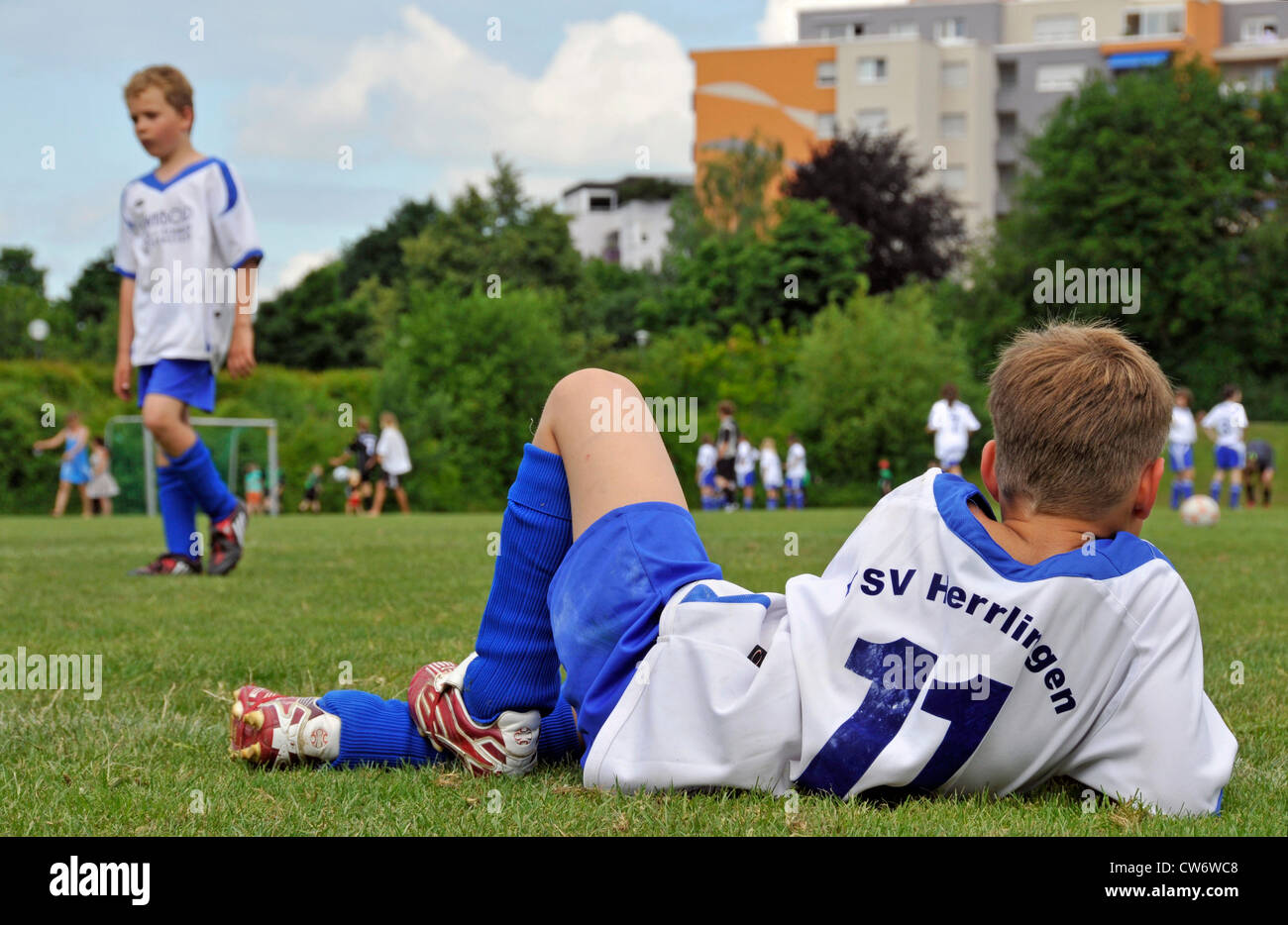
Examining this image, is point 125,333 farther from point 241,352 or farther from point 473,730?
point 473,730

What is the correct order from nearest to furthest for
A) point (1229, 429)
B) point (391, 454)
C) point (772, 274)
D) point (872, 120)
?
1. point (1229, 429)
2. point (391, 454)
3. point (772, 274)
4. point (872, 120)

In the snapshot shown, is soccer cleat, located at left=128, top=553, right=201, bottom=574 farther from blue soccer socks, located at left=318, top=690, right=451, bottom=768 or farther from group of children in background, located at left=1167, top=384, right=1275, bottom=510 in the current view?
group of children in background, located at left=1167, top=384, right=1275, bottom=510

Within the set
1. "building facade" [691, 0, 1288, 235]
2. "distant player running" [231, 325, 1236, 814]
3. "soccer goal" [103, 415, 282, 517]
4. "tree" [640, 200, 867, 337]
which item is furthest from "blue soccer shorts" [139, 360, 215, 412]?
"building facade" [691, 0, 1288, 235]

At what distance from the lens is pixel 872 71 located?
2805 inches

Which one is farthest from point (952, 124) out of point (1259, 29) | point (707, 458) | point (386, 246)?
point (707, 458)

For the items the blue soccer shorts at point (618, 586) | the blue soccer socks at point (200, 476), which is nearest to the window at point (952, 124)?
the blue soccer socks at point (200, 476)

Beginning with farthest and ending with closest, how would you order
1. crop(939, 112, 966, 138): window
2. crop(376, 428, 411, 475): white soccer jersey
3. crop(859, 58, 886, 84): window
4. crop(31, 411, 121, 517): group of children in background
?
crop(939, 112, 966, 138): window < crop(859, 58, 886, 84): window < crop(31, 411, 121, 517): group of children in background < crop(376, 428, 411, 475): white soccer jersey

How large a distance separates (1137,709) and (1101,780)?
0.62 feet

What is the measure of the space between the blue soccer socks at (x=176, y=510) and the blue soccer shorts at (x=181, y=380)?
41cm

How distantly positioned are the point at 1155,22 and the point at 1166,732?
8061 cm

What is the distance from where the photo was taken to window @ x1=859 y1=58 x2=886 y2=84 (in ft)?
233

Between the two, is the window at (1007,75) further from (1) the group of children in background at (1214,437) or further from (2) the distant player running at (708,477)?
(1) the group of children in background at (1214,437)

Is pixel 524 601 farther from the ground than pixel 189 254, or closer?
closer

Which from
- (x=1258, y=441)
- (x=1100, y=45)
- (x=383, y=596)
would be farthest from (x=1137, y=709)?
(x=1100, y=45)
